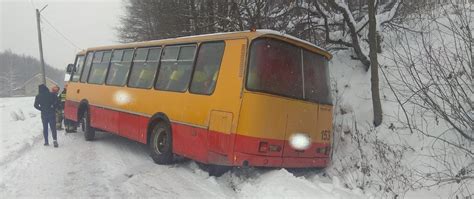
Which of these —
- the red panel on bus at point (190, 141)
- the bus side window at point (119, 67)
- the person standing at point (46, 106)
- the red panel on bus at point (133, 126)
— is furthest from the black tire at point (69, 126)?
the red panel on bus at point (190, 141)

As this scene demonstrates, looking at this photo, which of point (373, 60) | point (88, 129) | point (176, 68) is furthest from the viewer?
point (88, 129)

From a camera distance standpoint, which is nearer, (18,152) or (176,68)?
(176,68)

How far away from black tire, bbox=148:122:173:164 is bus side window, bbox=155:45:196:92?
33.2 inches

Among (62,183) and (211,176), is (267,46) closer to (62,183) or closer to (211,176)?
(211,176)

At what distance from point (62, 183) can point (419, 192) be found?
580 cm

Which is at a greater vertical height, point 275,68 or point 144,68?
point 144,68

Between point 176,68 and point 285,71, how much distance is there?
2696 millimetres

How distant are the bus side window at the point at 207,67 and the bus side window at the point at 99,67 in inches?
203

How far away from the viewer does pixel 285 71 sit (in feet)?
27.7

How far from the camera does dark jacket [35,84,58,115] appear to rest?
42.0 feet

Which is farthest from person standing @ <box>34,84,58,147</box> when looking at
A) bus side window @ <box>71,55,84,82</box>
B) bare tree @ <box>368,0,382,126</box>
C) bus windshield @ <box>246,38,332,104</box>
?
bare tree @ <box>368,0,382,126</box>

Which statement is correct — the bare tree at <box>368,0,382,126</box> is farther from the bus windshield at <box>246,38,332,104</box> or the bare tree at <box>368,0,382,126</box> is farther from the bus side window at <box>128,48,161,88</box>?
the bus side window at <box>128,48,161,88</box>

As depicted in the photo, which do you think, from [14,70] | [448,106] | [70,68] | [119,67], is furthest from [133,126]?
[14,70]

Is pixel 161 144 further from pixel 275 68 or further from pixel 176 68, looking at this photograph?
pixel 275 68
